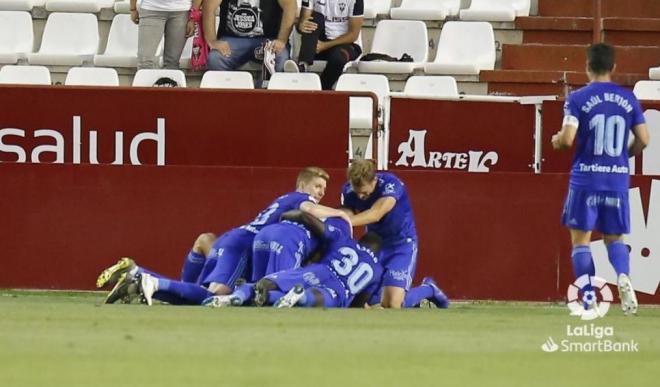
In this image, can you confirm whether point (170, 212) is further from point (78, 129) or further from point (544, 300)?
point (544, 300)

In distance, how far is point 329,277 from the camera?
1306cm

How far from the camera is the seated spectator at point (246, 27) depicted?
18.4 meters

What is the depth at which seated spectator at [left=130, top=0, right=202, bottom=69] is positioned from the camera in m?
18.5

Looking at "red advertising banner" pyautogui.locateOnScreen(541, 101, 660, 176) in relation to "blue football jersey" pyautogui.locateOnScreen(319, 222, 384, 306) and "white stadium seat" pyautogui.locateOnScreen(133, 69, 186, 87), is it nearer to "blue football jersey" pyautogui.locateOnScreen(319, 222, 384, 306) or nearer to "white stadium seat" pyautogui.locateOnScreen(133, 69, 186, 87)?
"blue football jersey" pyautogui.locateOnScreen(319, 222, 384, 306)

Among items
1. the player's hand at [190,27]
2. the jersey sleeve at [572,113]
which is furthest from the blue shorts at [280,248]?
the player's hand at [190,27]

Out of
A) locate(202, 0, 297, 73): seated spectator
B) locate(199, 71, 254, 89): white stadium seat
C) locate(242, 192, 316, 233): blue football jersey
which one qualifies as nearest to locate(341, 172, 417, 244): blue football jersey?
locate(242, 192, 316, 233): blue football jersey

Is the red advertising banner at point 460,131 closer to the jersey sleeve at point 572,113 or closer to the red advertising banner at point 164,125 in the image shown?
the red advertising banner at point 164,125

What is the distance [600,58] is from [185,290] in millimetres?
3398

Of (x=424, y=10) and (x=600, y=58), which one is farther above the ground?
(x=424, y=10)

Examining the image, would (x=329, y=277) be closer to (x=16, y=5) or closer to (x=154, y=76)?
(x=154, y=76)

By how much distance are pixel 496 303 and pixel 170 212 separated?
3.06 m

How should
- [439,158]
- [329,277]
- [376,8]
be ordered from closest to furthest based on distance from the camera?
[329,277] < [439,158] < [376,8]

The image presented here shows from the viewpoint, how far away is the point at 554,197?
16172 mm

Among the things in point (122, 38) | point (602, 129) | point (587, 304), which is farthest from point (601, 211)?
point (122, 38)
